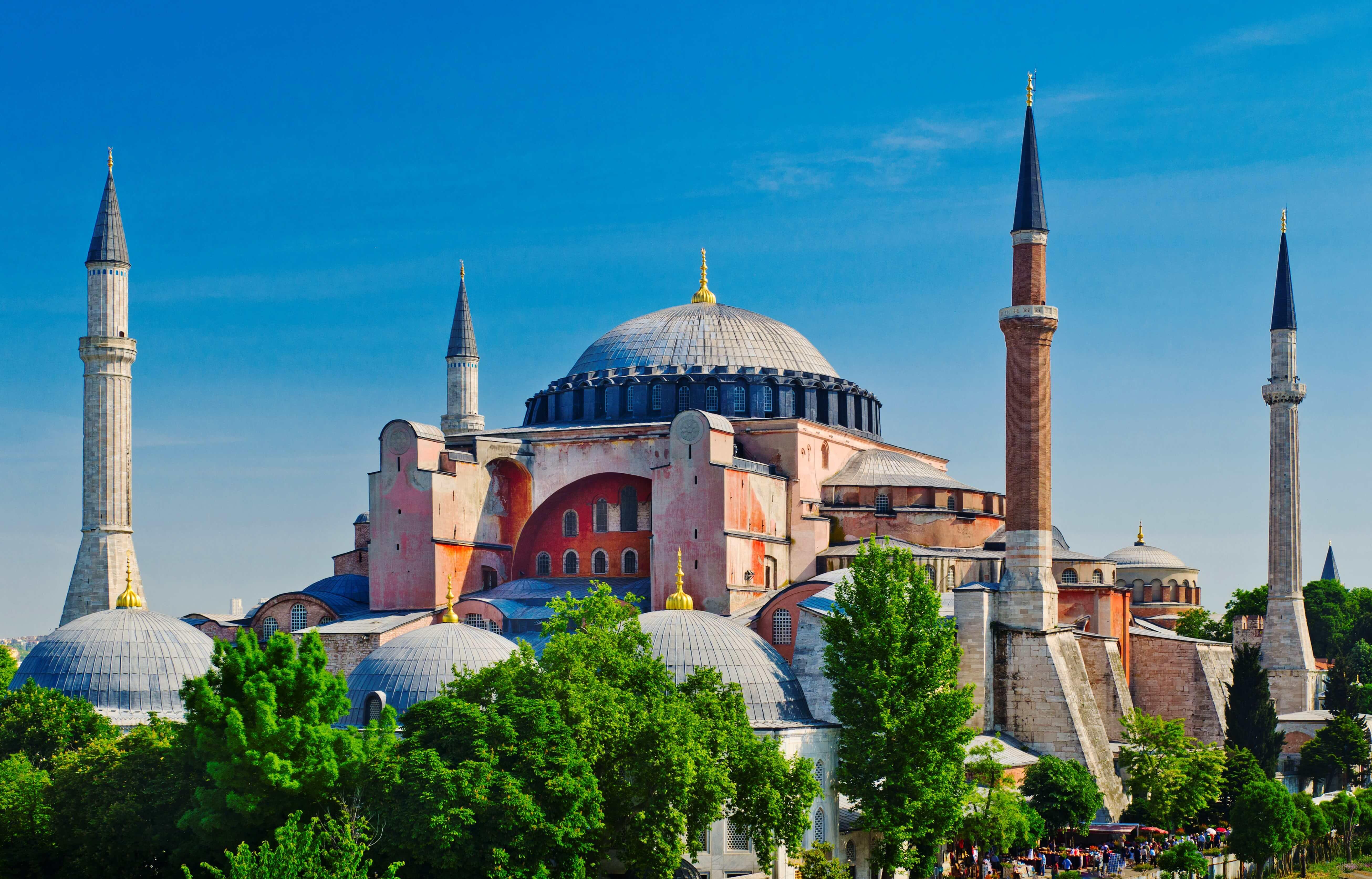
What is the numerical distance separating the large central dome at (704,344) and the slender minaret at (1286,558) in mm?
12117

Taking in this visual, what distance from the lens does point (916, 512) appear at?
33250 millimetres

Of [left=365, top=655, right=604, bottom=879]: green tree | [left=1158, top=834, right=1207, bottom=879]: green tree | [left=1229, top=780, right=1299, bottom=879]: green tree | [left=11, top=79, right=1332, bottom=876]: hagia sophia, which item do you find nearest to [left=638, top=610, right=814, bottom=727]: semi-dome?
[left=11, top=79, right=1332, bottom=876]: hagia sophia

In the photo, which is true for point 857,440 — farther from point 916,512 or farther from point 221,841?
point 221,841

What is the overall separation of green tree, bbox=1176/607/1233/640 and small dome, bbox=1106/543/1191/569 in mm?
2128

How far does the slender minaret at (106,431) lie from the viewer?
32.4 m

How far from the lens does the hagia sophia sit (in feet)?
93.1

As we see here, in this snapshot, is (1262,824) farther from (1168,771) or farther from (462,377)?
(462,377)

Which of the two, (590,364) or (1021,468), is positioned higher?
(590,364)

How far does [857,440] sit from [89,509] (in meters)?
14.9

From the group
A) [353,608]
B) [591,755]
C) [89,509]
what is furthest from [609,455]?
[591,755]

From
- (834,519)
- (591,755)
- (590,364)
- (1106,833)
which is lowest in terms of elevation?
(1106,833)

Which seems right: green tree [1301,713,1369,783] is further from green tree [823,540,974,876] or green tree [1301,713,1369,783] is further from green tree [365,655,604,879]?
green tree [365,655,604,879]

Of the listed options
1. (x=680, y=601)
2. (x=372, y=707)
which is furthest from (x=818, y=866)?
(x=372, y=707)

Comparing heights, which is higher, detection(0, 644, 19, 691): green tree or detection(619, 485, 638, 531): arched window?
detection(619, 485, 638, 531): arched window
